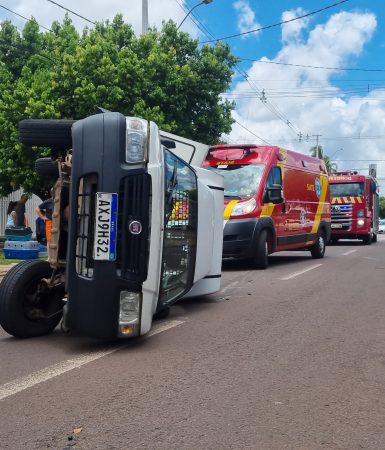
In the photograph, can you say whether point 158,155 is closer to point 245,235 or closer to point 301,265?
point 245,235

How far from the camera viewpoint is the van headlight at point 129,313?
16.7ft

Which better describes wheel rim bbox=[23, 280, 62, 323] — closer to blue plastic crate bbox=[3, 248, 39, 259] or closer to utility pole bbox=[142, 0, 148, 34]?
blue plastic crate bbox=[3, 248, 39, 259]

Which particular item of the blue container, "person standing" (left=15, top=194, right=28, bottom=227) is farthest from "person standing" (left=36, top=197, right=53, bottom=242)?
"person standing" (left=15, top=194, right=28, bottom=227)

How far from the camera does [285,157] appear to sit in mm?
12938

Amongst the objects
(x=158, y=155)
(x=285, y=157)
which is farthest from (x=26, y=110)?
(x=158, y=155)

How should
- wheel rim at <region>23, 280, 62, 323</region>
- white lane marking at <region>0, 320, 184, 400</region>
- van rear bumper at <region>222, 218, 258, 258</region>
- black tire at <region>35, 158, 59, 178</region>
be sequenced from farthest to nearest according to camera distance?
1. van rear bumper at <region>222, 218, 258, 258</region>
2. black tire at <region>35, 158, 59, 178</region>
3. wheel rim at <region>23, 280, 62, 323</region>
4. white lane marking at <region>0, 320, 184, 400</region>

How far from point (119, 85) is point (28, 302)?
13.1 meters

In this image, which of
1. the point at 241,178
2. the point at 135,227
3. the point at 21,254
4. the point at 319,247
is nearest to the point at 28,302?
the point at 135,227

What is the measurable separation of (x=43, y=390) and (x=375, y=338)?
11.3 ft

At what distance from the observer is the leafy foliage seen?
1762cm

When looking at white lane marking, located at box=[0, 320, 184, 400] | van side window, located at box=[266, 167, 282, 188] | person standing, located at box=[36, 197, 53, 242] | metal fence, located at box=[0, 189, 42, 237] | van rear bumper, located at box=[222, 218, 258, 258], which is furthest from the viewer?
metal fence, located at box=[0, 189, 42, 237]

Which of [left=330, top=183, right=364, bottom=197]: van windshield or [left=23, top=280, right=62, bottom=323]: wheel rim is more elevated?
[left=330, top=183, right=364, bottom=197]: van windshield

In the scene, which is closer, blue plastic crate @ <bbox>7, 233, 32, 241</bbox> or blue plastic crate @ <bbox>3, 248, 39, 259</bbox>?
blue plastic crate @ <bbox>3, 248, 39, 259</bbox>

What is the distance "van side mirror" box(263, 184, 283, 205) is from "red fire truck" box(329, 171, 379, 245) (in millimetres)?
11580
